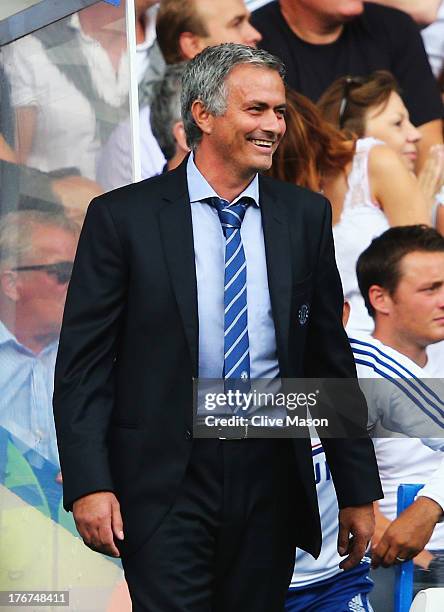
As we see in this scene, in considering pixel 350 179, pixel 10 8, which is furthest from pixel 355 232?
pixel 10 8

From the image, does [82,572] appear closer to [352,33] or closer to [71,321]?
[71,321]

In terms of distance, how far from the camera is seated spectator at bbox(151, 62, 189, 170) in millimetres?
4039

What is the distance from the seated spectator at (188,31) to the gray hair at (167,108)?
0.02 metres

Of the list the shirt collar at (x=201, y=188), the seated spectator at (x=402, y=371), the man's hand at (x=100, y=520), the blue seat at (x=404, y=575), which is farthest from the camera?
the seated spectator at (x=402, y=371)

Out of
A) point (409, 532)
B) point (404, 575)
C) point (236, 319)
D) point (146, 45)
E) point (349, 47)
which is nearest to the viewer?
point (236, 319)

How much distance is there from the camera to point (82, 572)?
3699 millimetres

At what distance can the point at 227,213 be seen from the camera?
2775mm

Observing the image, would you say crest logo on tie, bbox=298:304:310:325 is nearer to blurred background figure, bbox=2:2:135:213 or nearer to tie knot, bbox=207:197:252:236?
tie knot, bbox=207:197:252:236

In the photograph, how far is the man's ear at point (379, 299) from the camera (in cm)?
409

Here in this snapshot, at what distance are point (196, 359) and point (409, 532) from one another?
133 cm

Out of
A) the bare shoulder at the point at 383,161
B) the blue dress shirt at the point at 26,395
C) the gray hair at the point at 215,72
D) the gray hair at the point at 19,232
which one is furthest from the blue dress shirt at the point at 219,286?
the bare shoulder at the point at 383,161

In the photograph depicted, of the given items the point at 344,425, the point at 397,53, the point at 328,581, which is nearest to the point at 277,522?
the point at 344,425
